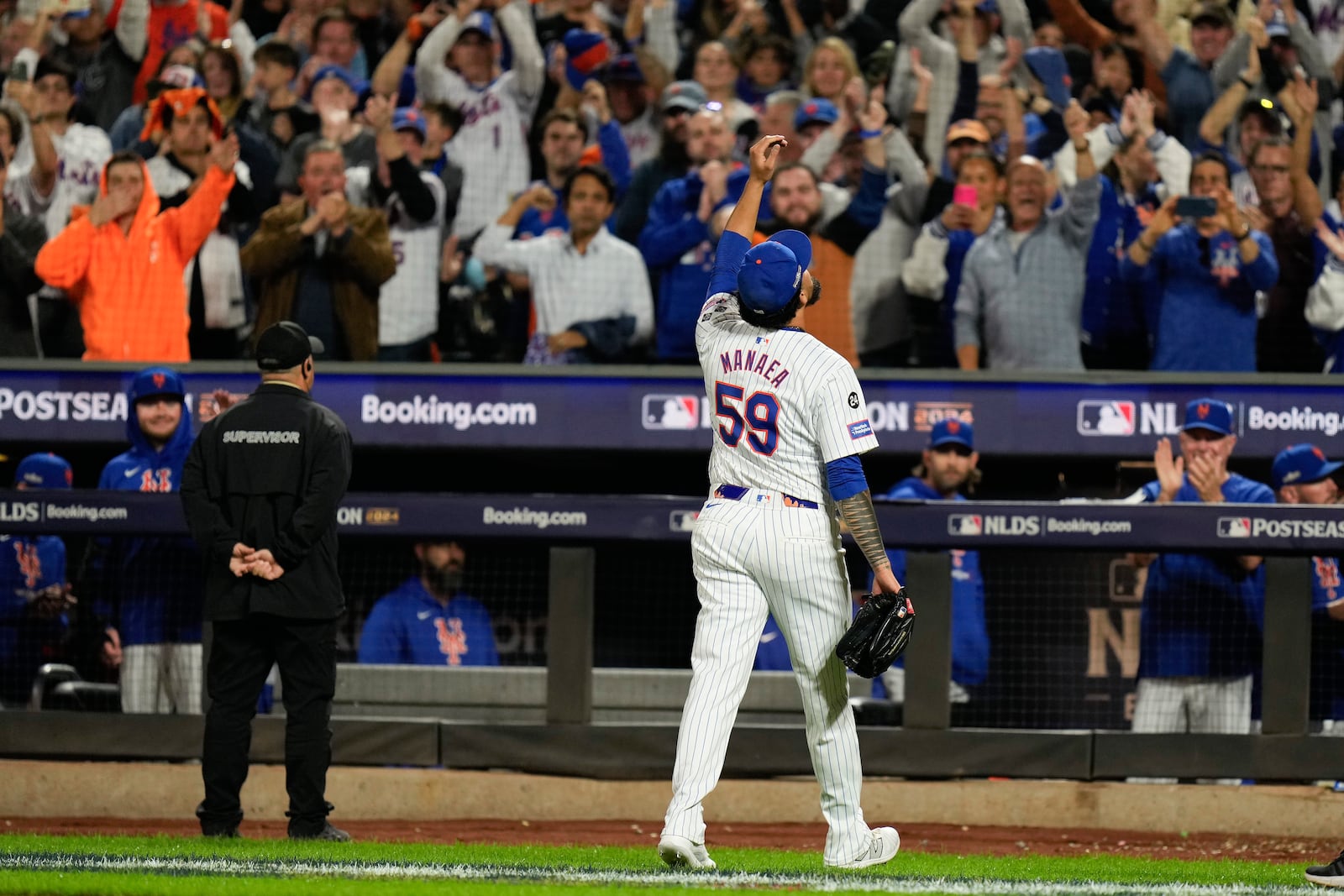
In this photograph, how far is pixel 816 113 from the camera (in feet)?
30.0

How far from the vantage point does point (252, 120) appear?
9.68 metres

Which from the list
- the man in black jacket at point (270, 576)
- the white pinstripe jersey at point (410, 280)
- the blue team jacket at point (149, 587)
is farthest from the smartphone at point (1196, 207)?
the blue team jacket at point (149, 587)

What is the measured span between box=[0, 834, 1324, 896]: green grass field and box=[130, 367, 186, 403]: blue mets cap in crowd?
7.60ft

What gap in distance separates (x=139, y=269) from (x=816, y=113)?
371 centimetres

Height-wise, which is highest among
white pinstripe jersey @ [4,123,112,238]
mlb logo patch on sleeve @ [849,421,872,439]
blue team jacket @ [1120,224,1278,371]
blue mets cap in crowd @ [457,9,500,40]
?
blue mets cap in crowd @ [457,9,500,40]

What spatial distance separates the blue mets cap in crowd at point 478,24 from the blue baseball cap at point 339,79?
708 mm

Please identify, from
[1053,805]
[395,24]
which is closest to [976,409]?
[1053,805]

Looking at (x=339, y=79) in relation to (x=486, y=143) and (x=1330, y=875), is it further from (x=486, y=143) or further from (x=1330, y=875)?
(x=1330, y=875)

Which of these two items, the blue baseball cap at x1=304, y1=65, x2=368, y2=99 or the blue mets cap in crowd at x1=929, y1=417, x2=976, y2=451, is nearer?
the blue mets cap in crowd at x1=929, y1=417, x2=976, y2=451

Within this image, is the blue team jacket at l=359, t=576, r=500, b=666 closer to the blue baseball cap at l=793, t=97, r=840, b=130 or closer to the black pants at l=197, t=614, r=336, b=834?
the black pants at l=197, t=614, r=336, b=834

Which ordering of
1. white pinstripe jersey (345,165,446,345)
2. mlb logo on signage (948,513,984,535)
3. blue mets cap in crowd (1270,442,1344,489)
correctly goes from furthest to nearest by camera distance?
1. white pinstripe jersey (345,165,446,345)
2. blue mets cap in crowd (1270,442,1344,489)
3. mlb logo on signage (948,513,984,535)

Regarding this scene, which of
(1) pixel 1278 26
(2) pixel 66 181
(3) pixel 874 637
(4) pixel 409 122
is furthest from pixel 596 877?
(1) pixel 1278 26

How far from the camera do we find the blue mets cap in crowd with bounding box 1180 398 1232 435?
7434mm

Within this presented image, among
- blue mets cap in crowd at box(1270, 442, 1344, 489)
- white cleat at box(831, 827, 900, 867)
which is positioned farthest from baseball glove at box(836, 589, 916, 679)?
blue mets cap in crowd at box(1270, 442, 1344, 489)
